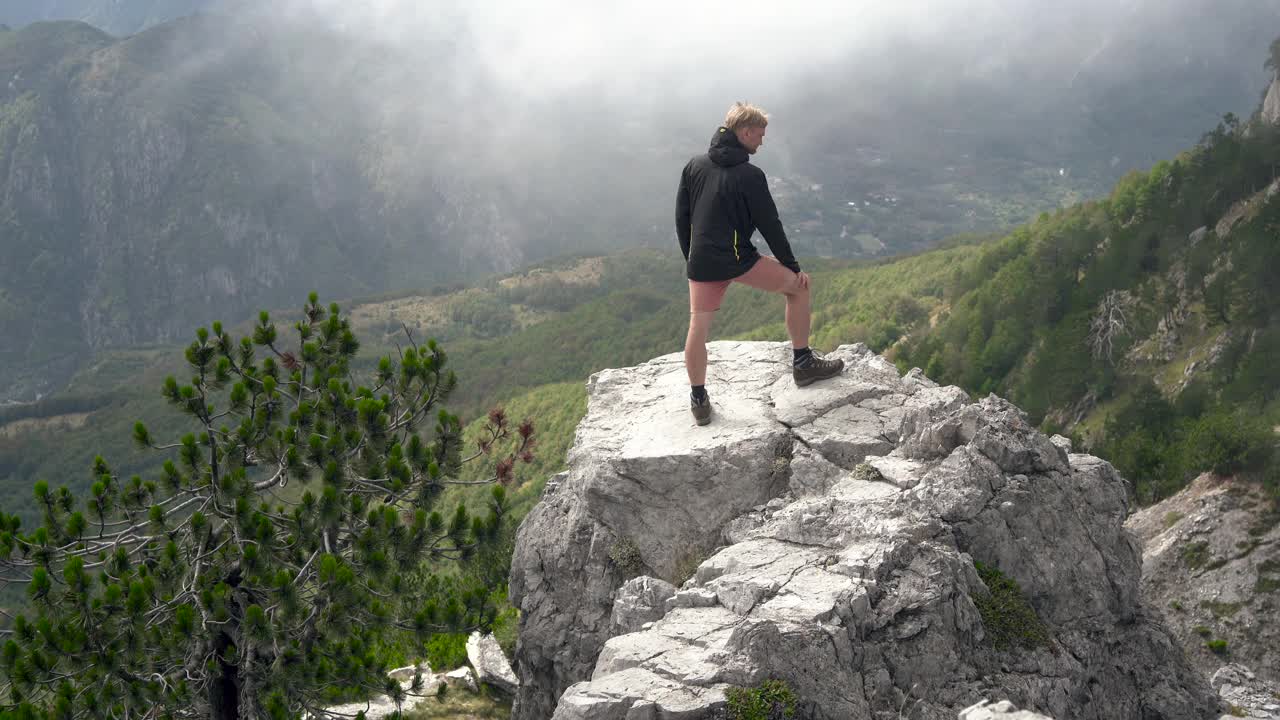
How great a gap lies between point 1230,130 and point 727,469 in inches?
2110

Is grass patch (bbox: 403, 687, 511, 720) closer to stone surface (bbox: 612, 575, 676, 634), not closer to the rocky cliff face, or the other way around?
the rocky cliff face

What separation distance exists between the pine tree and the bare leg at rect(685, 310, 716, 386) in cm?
246

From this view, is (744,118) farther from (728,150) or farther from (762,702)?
(762,702)

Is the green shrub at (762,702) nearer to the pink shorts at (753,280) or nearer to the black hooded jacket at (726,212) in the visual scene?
the pink shorts at (753,280)

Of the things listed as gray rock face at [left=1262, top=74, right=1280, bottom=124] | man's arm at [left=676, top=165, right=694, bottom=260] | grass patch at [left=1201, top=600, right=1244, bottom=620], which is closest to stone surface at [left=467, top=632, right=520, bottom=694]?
man's arm at [left=676, top=165, right=694, bottom=260]

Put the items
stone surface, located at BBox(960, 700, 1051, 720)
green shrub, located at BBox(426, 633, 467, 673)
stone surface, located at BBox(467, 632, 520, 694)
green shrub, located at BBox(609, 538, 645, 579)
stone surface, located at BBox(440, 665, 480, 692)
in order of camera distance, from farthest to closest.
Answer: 1. green shrub, located at BBox(426, 633, 467, 673)
2. stone surface, located at BBox(440, 665, 480, 692)
3. stone surface, located at BBox(467, 632, 520, 694)
4. green shrub, located at BBox(609, 538, 645, 579)
5. stone surface, located at BBox(960, 700, 1051, 720)

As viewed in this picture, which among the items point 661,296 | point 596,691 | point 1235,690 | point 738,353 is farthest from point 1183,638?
point 661,296

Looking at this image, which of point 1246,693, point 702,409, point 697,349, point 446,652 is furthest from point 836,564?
point 446,652

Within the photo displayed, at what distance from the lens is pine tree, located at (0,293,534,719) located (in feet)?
33.7

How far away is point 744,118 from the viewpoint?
10641mm

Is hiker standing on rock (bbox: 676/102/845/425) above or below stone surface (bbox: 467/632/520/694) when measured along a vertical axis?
above

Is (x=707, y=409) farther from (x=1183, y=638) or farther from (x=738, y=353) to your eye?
(x=1183, y=638)

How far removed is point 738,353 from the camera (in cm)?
1432

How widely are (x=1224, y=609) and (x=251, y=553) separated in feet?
59.8
